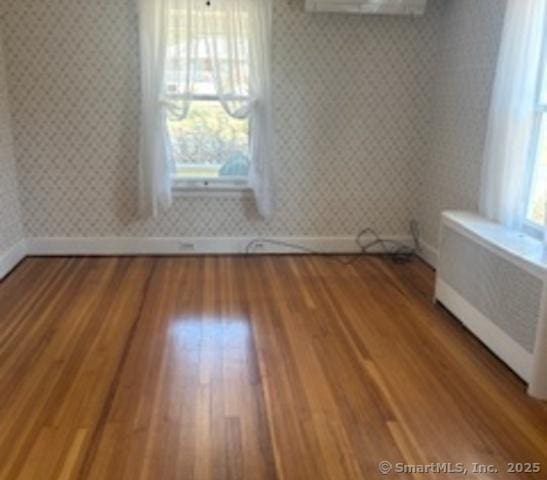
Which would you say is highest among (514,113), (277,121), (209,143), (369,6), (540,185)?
(369,6)

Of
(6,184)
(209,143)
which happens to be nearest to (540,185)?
(209,143)

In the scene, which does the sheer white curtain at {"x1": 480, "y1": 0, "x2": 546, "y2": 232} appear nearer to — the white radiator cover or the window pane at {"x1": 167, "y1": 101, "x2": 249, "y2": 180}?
the white radiator cover

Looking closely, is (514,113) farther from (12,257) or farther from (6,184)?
(12,257)

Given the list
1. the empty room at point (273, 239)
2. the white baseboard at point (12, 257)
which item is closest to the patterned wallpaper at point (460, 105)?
the empty room at point (273, 239)

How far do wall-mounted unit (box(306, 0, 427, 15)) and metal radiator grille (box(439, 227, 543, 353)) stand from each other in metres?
1.75

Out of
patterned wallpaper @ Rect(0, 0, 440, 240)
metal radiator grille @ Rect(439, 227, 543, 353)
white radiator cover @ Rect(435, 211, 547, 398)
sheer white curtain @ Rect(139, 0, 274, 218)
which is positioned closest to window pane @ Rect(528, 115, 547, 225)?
white radiator cover @ Rect(435, 211, 547, 398)

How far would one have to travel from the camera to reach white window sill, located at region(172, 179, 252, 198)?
4259mm

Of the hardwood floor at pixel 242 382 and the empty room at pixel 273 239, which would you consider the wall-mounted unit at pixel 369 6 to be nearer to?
the empty room at pixel 273 239

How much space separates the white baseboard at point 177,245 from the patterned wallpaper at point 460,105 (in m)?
0.57

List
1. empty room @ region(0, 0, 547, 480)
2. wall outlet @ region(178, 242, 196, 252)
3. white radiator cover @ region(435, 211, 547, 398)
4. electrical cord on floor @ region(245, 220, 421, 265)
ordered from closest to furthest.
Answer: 1. empty room @ region(0, 0, 547, 480)
2. white radiator cover @ region(435, 211, 547, 398)
3. wall outlet @ region(178, 242, 196, 252)
4. electrical cord on floor @ region(245, 220, 421, 265)

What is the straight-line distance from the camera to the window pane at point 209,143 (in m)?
4.11

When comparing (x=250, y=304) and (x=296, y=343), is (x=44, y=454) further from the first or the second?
(x=250, y=304)

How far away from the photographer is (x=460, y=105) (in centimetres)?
383

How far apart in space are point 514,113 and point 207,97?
7.39 ft
